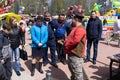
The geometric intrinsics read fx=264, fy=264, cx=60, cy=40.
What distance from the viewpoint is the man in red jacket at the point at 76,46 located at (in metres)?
6.07

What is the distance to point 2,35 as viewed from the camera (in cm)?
583

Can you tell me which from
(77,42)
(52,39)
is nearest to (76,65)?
(77,42)

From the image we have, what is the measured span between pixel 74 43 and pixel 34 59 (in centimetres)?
241

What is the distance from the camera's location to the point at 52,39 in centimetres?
884

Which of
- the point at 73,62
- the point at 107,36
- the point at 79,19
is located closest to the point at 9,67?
the point at 73,62

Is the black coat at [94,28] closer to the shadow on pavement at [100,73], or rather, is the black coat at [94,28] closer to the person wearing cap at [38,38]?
the shadow on pavement at [100,73]

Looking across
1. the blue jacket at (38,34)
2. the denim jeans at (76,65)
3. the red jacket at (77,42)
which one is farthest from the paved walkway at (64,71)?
the red jacket at (77,42)

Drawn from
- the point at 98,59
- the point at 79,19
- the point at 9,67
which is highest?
the point at 79,19

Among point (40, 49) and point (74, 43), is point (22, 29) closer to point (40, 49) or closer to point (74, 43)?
point (40, 49)

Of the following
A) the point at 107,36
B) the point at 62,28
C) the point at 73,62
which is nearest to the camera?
the point at 73,62

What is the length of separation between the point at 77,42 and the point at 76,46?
16 centimetres

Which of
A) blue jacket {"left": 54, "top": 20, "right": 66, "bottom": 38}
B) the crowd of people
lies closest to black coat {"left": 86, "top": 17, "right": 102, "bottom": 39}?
the crowd of people

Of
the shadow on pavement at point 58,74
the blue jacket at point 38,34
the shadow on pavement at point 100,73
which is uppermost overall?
the blue jacket at point 38,34

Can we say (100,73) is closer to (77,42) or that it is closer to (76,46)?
(76,46)
